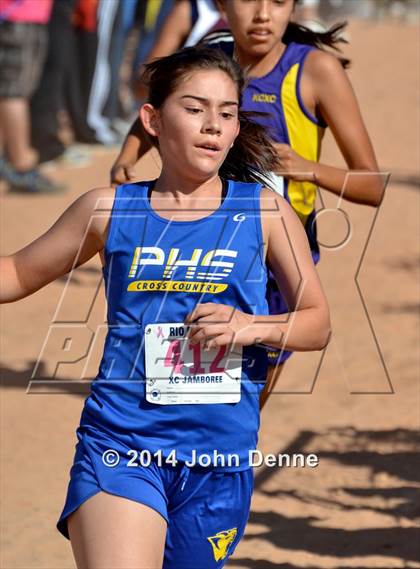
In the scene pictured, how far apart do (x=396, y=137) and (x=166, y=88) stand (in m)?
9.95

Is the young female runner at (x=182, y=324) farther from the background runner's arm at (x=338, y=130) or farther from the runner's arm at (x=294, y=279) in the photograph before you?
the background runner's arm at (x=338, y=130)

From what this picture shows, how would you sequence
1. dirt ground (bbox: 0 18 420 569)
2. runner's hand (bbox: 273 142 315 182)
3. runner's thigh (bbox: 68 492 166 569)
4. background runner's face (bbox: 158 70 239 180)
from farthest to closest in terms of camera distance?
dirt ground (bbox: 0 18 420 569)
runner's hand (bbox: 273 142 315 182)
background runner's face (bbox: 158 70 239 180)
runner's thigh (bbox: 68 492 166 569)

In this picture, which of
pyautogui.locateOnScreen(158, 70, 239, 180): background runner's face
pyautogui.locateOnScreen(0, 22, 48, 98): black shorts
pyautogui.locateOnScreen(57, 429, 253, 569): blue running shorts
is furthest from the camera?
pyautogui.locateOnScreen(0, 22, 48, 98): black shorts

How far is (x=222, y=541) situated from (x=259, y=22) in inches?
72.2

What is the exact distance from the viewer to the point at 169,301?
9.71ft

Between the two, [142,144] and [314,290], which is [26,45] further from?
[314,290]

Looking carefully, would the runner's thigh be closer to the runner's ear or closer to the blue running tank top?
the blue running tank top

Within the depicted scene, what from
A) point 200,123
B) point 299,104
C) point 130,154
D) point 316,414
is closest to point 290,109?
point 299,104

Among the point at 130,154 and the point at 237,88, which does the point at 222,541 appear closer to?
the point at 237,88

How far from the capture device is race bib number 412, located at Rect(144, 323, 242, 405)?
2.97m

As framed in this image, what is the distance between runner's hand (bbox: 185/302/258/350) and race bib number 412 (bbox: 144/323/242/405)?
88mm

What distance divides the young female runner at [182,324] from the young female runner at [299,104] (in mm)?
1030

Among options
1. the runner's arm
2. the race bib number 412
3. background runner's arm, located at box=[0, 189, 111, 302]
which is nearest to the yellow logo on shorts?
the race bib number 412

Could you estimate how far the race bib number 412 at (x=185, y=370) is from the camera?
2967 mm
